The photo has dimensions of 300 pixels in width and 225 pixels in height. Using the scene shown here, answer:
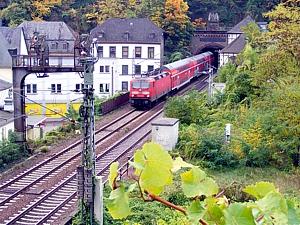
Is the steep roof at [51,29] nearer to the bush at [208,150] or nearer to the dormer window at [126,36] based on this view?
the dormer window at [126,36]

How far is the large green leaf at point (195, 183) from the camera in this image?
140 centimetres

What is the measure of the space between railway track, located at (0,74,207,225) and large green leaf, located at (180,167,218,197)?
1202cm

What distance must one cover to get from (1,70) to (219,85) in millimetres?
12855

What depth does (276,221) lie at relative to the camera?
4.41 ft

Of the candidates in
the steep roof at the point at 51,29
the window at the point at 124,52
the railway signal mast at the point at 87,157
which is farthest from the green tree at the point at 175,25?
the railway signal mast at the point at 87,157

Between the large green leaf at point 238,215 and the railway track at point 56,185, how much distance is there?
12.2m

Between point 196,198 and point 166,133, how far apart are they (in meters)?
18.4

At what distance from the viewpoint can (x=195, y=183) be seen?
1.42 meters

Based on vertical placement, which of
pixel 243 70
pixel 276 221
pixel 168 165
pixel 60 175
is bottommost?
pixel 60 175

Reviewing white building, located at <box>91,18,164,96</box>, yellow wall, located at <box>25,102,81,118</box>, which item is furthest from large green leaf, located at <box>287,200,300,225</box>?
white building, located at <box>91,18,164,96</box>

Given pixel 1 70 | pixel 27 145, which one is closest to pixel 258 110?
pixel 27 145

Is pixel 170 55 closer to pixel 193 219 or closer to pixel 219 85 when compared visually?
pixel 219 85

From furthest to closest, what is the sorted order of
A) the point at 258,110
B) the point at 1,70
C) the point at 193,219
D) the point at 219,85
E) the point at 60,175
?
the point at 1,70 → the point at 219,85 → the point at 258,110 → the point at 60,175 → the point at 193,219

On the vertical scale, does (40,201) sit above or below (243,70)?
below
